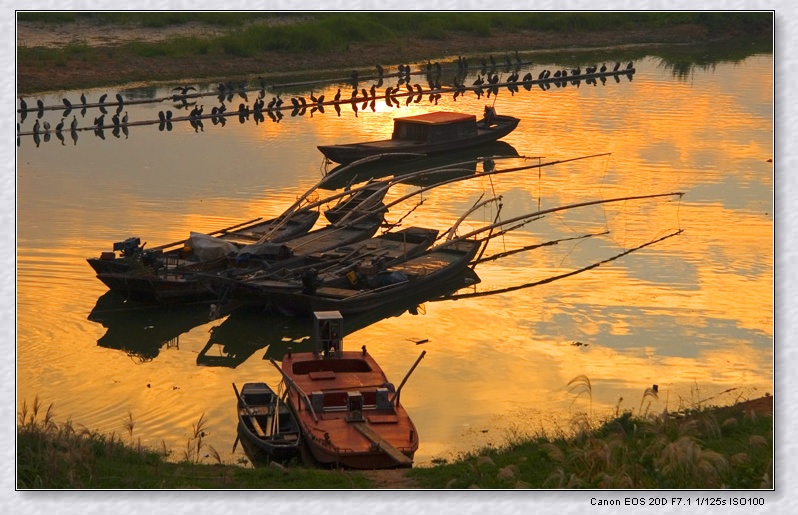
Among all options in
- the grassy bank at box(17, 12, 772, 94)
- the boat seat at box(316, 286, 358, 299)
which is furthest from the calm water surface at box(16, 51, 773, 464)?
the grassy bank at box(17, 12, 772, 94)

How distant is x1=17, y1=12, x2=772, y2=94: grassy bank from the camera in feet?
158

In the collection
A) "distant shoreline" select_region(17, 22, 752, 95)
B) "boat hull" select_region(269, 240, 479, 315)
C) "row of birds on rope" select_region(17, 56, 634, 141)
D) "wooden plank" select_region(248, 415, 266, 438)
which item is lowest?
"wooden plank" select_region(248, 415, 266, 438)

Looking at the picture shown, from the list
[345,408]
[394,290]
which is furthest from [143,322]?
[345,408]

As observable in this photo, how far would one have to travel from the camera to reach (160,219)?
29.4m

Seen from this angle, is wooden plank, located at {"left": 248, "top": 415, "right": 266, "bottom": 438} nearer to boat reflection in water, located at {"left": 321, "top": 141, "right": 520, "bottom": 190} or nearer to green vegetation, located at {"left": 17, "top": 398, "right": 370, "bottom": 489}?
green vegetation, located at {"left": 17, "top": 398, "right": 370, "bottom": 489}

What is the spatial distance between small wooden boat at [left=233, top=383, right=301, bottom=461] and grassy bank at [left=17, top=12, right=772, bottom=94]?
29999mm

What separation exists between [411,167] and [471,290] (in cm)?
1291

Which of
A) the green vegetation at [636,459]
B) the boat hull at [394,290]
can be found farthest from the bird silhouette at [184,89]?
the green vegetation at [636,459]

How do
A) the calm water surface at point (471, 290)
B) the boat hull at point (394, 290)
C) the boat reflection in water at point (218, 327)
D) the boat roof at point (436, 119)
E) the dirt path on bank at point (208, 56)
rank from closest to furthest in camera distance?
the calm water surface at point (471, 290), the boat reflection in water at point (218, 327), the boat hull at point (394, 290), the boat roof at point (436, 119), the dirt path on bank at point (208, 56)

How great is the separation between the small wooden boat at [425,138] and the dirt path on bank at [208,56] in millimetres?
13980

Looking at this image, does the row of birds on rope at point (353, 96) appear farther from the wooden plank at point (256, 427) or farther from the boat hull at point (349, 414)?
the wooden plank at point (256, 427)

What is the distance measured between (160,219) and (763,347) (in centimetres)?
1429

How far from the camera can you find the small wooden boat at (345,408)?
611 inches

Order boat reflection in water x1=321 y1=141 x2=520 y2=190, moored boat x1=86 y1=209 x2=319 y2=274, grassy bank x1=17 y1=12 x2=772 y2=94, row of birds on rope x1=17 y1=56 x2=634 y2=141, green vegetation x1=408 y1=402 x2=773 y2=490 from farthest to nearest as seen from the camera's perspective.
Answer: grassy bank x1=17 y1=12 x2=772 y2=94
row of birds on rope x1=17 y1=56 x2=634 y2=141
boat reflection in water x1=321 y1=141 x2=520 y2=190
moored boat x1=86 y1=209 x2=319 y2=274
green vegetation x1=408 y1=402 x2=773 y2=490
